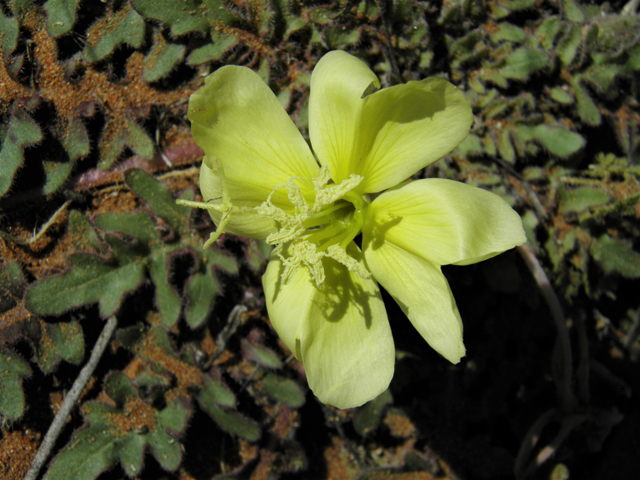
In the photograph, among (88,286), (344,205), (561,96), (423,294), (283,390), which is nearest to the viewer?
(423,294)

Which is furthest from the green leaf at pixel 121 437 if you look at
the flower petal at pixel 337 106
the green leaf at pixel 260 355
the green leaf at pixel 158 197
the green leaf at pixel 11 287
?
the flower petal at pixel 337 106

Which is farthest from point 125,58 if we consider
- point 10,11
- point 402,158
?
point 402,158

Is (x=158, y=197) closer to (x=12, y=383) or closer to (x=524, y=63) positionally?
(x=12, y=383)

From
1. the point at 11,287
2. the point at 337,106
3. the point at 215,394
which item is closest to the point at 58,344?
the point at 11,287

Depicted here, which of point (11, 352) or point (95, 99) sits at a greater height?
point (95, 99)

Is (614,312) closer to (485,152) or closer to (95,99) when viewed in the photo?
(485,152)

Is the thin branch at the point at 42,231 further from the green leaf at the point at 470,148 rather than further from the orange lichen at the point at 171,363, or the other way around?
the green leaf at the point at 470,148

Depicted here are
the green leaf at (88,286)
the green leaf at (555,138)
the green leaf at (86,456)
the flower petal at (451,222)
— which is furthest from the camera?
the green leaf at (555,138)
